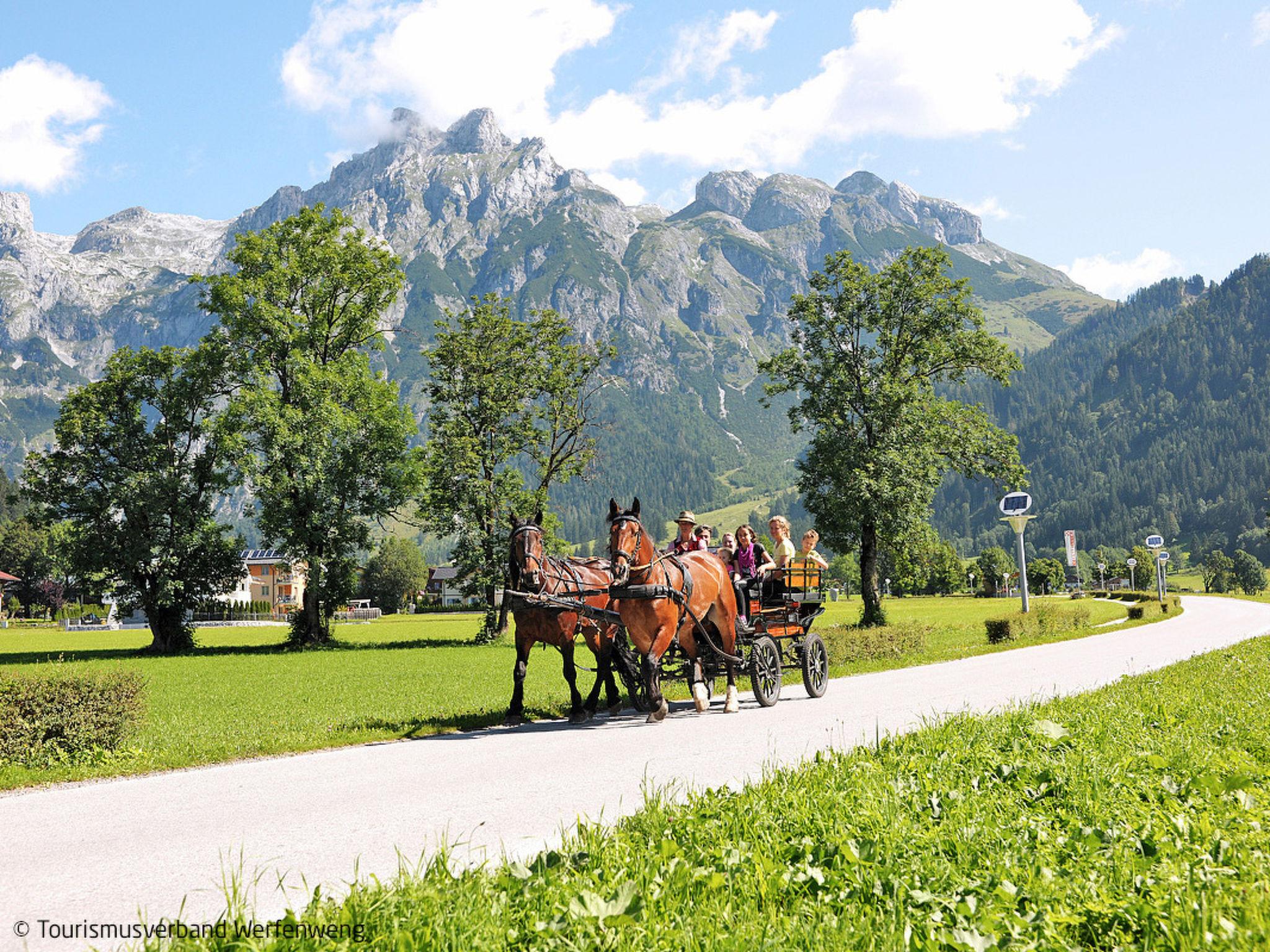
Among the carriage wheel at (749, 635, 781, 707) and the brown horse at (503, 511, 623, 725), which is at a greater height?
the brown horse at (503, 511, 623, 725)

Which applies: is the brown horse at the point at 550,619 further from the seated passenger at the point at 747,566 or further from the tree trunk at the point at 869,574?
the tree trunk at the point at 869,574

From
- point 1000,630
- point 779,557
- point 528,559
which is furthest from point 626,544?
point 1000,630

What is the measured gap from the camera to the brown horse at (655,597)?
11.6 meters

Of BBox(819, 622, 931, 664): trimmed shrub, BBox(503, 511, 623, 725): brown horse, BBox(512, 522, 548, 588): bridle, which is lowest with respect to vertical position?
BBox(819, 622, 931, 664): trimmed shrub

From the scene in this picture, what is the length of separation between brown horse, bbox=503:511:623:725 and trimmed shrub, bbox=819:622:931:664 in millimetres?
8387

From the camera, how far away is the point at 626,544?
457 inches

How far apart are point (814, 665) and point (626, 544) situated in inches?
228

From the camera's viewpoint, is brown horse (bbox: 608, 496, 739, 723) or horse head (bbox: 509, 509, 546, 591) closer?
brown horse (bbox: 608, 496, 739, 723)

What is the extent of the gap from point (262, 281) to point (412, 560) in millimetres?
113847

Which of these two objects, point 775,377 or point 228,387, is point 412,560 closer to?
point 228,387

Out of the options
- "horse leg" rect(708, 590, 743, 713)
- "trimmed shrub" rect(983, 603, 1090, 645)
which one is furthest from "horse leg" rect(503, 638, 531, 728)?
"trimmed shrub" rect(983, 603, 1090, 645)

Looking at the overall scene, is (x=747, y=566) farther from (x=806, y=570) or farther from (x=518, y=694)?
(x=518, y=694)

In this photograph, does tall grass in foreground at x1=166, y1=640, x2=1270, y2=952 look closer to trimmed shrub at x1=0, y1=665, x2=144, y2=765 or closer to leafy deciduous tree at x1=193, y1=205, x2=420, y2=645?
trimmed shrub at x1=0, y1=665, x2=144, y2=765

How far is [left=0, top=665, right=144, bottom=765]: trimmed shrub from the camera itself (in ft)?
32.5
